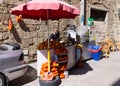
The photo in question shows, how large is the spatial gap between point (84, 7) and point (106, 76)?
507 cm

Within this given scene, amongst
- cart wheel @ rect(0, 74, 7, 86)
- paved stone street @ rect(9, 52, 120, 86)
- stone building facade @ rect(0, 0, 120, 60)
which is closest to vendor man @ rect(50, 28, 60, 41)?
stone building facade @ rect(0, 0, 120, 60)

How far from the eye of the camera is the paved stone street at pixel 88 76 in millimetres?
6414

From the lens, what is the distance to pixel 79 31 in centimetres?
997

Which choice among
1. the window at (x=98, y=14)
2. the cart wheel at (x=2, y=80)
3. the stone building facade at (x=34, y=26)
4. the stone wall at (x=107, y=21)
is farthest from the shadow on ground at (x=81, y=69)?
the window at (x=98, y=14)

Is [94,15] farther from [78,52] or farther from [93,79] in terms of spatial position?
[93,79]

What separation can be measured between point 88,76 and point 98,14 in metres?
6.99

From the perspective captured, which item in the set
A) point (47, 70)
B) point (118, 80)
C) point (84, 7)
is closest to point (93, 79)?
point (118, 80)

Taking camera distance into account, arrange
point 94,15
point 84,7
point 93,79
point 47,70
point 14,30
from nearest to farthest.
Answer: point 47,70
point 93,79
point 14,30
point 84,7
point 94,15

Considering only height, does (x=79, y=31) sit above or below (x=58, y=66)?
above

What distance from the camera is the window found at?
41.7 feet

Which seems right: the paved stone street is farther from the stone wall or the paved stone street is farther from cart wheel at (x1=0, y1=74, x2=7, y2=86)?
the stone wall

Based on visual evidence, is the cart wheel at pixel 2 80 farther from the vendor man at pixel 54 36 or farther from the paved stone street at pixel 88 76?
the vendor man at pixel 54 36

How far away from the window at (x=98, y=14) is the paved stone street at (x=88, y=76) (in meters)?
4.20

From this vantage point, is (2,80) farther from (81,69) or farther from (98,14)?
(98,14)
